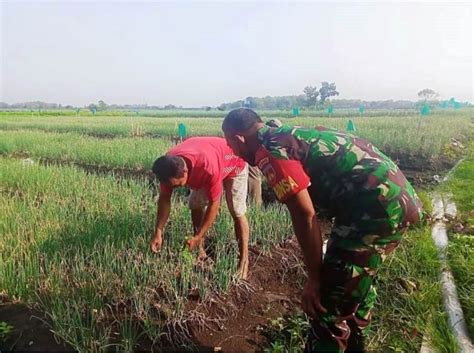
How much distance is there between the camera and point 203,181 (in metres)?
2.85

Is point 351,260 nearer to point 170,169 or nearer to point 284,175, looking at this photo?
point 284,175

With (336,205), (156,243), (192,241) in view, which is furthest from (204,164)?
(336,205)

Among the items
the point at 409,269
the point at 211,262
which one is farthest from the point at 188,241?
the point at 409,269

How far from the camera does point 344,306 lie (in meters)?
1.86

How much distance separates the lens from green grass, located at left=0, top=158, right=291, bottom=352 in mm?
2279

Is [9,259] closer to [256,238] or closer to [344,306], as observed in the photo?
[256,238]

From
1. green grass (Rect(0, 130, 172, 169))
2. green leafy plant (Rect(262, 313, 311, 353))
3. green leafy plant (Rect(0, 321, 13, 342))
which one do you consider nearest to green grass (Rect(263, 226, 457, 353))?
green leafy plant (Rect(262, 313, 311, 353))

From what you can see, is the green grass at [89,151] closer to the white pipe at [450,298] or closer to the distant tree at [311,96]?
the white pipe at [450,298]

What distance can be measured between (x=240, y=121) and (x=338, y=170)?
1.72 feet

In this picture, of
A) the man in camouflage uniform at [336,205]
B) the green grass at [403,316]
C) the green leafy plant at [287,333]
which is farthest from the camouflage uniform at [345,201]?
the green grass at [403,316]

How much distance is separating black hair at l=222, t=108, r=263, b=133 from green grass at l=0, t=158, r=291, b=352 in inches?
43.6

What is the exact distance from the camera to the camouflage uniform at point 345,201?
1743mm

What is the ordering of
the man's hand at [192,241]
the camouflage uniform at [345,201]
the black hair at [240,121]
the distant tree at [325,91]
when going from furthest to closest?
the distant tree at [325,91] → the man's hand at [192,241] → the black hair at [240,121] → the camouflage uniform at [345,201]

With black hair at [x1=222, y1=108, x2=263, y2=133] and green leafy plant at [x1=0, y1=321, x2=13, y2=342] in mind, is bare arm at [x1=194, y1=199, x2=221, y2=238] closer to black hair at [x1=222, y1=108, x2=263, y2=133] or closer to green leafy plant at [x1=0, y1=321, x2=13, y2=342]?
black hair at [x1=222, y1=108, x2=263, y2=133]
